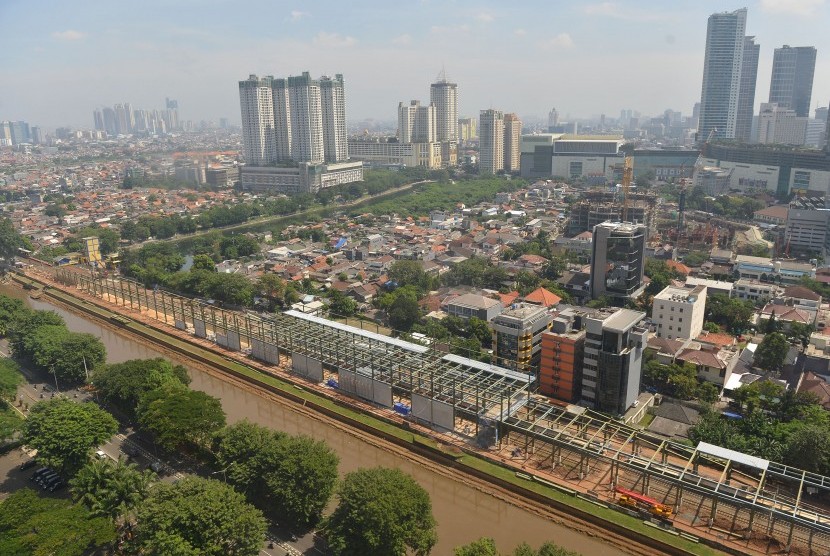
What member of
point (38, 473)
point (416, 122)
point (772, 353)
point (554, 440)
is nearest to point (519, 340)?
point (554, 440)

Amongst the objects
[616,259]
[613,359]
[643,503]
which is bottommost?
[643,503]

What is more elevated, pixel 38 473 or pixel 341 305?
pixel 341 305

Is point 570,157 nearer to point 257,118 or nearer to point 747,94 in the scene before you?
point 747,94

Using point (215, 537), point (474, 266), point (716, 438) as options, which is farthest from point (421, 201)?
point (215, 537)

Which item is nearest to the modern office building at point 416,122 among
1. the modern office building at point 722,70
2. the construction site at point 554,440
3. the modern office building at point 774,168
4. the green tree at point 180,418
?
the modern office building at point 722,70

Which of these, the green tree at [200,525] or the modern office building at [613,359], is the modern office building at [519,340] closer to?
the modern office building at [613,359]

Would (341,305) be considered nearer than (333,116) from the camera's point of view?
Yes

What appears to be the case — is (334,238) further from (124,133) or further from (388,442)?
(124,133)
